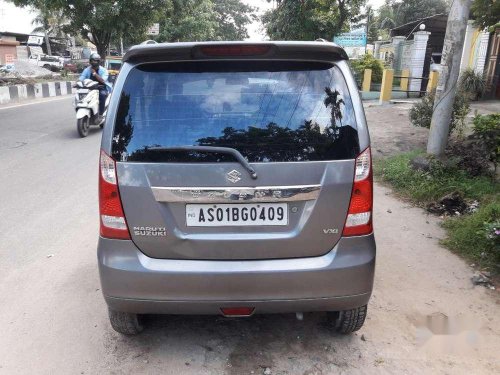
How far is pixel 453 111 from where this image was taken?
7.07 meters

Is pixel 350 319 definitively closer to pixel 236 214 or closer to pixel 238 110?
pixel 236 214

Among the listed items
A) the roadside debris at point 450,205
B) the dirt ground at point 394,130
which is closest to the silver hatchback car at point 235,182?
the roadside debris at point 450,205

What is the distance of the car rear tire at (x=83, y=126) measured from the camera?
938 centimetres

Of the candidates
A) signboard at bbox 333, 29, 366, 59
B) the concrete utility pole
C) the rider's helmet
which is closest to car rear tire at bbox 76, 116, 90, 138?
the rider's helmet

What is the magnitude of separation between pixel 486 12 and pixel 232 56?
6.24 m

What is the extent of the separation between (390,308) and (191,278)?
5.45ft

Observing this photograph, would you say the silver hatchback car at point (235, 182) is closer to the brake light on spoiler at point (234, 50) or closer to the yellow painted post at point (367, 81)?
the brake light on spoiler at point (234, 50)

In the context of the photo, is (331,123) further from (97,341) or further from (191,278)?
(97,341)

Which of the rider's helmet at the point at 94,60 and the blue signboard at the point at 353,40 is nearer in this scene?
the rider's helmet at the point at 94,60

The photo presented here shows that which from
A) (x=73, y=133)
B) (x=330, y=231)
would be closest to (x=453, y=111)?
(x=330, y=231)

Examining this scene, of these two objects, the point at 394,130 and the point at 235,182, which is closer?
the point at 235,182

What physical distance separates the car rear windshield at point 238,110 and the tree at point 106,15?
18386 mm

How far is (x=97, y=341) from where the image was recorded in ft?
9.39

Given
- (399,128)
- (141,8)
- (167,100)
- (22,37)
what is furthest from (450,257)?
(22,37)
